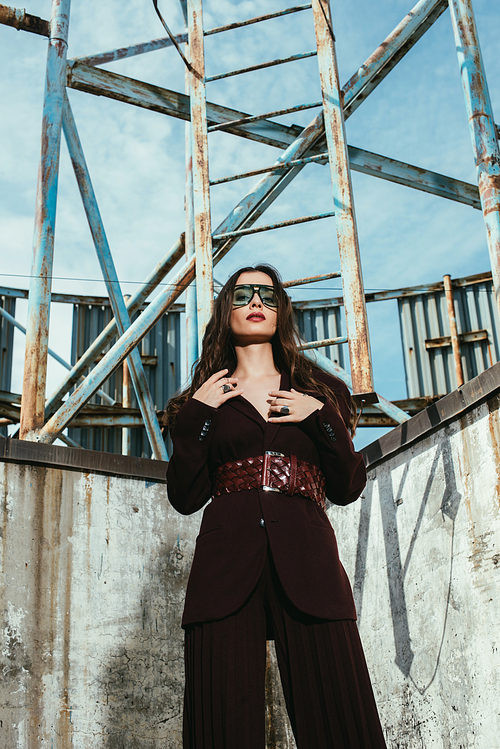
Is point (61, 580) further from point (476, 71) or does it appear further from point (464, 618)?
point (476, 71)

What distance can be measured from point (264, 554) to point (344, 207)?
2.81 m

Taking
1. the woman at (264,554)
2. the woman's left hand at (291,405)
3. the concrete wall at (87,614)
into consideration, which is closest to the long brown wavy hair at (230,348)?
the woman at (264,554)

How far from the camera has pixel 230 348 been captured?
2.82 m

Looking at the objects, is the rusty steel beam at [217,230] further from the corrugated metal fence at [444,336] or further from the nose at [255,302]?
the corrugated metal fence at [444,336]

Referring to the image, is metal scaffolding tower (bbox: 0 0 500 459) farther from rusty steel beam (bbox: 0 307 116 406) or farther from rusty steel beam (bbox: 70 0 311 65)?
rusty steel beam (bbox: 0 307 116 406)

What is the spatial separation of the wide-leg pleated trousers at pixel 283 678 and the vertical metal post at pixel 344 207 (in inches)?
78.1

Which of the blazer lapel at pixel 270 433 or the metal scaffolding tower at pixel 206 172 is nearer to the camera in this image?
the blazer lapel at pixel 270 433

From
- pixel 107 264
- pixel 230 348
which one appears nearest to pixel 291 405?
pixel 230 348

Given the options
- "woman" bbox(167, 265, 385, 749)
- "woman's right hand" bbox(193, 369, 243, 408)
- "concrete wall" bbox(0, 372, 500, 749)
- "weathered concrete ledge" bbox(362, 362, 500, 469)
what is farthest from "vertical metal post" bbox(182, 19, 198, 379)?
"woman's right hand" bbox(193, 369, 243, 408)

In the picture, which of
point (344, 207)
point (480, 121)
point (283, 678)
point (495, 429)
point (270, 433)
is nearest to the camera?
point (283, 678)

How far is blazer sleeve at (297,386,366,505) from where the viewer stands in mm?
2316

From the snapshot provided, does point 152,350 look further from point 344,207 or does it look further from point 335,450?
point 335,450

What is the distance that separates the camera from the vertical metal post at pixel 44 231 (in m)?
4.35

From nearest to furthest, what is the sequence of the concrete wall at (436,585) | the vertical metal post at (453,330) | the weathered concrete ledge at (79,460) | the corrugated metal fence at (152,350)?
1. the concrete wall at (436,585)
2. the weathered concrete ledge at (79,460)
3. the vertical metal post at (453,330)
4. the corrugated metal fence at (152,350)
